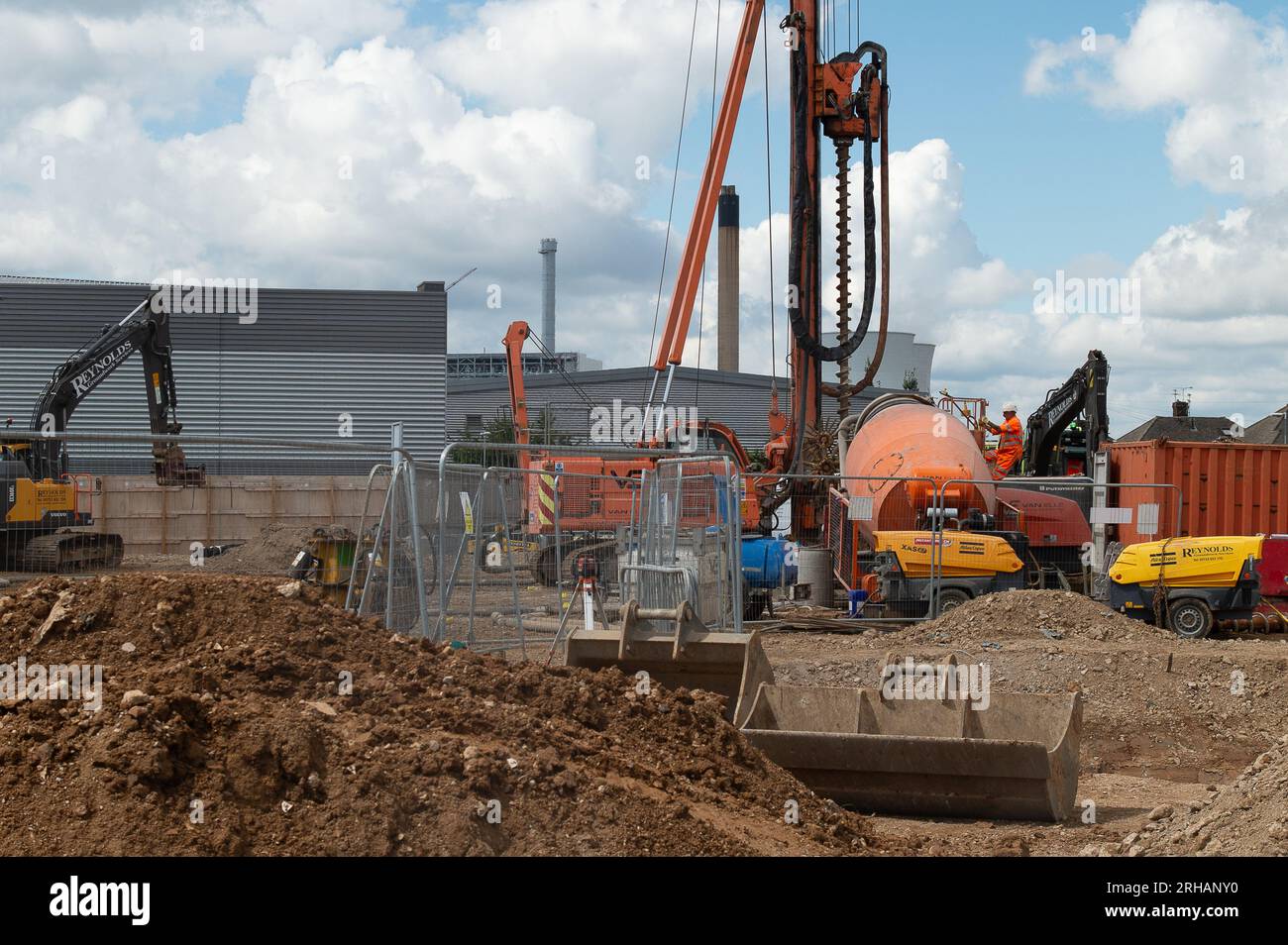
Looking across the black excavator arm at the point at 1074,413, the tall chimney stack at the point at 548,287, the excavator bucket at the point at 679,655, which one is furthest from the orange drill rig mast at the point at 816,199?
the tall chimney stack at the point at 548,287

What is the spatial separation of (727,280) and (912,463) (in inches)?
1357

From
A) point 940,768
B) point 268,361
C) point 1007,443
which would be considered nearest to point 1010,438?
point 1007,443

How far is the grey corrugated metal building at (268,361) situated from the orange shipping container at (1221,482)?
20155 millimetres

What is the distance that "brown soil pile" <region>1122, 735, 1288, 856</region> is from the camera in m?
5.23

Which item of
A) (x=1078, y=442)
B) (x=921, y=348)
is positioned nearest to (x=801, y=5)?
(x=1078, y=442)

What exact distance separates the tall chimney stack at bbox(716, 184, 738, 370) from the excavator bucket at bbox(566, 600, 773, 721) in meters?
42.1

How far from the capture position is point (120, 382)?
32906 millimetres

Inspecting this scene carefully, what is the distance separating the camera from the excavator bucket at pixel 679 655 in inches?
328

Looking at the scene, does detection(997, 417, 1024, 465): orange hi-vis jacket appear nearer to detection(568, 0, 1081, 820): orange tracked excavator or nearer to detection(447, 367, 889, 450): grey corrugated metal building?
detection(568, 0, 1081, 820): orange tracked excavator

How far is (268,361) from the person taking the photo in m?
34.1

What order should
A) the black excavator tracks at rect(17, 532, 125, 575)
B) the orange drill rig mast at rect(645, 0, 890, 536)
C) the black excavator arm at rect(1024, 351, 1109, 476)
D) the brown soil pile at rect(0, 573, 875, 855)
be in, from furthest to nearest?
the black excavator arm at rect(1024, 351, 1109, 476) < the orange drill rig mast at rect(645, 0, 890, 536) < the black excavator tracks at rect(17, 532, 125, 575) < the brown soil pile at rect(0, 573, 875, 855)

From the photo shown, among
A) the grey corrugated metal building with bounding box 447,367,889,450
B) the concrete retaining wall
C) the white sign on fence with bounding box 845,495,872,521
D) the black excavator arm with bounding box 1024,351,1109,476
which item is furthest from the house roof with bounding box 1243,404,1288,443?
the concrete retaining wall

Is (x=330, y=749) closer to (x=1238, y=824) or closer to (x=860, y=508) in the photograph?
(x=1238, y=824)

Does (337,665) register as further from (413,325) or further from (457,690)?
(413,325)
